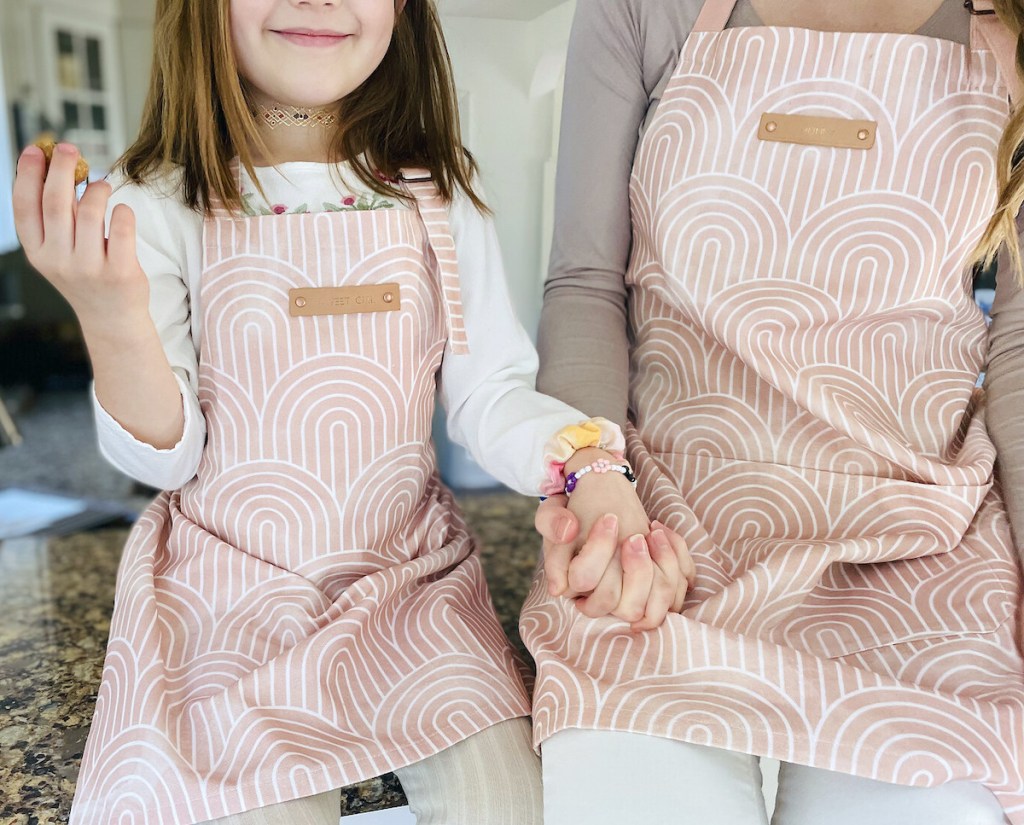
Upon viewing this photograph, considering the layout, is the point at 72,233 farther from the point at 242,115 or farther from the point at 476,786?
the point at 476,786

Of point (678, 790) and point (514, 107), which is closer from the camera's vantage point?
point (678, 790)

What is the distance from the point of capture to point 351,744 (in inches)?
26.2

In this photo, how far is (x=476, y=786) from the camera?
2.20 ft

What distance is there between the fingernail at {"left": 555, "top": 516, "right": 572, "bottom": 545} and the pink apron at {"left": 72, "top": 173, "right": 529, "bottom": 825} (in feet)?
0.41

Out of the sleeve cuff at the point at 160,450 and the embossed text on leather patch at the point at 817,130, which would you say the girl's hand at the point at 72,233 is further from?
the embossed text on leather patch at the point at 817,130

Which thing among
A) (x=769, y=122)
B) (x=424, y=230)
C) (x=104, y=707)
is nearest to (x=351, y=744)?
(x=104, y=707)

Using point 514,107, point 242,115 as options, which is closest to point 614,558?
point 242,115

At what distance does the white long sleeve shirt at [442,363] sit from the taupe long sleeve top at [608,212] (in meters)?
0.05

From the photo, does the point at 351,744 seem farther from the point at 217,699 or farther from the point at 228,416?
the point at 228,416

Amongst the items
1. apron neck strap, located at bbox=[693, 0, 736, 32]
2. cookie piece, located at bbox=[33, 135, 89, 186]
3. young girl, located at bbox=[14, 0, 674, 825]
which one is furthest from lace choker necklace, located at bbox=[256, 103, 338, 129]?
apron neck strap, located at bbox=[693, 0, 736, 32]

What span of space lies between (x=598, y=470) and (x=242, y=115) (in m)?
0.42

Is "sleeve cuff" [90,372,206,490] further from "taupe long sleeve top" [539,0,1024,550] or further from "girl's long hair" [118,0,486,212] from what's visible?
"taupe long sleeve top" [539,0,1024,550]

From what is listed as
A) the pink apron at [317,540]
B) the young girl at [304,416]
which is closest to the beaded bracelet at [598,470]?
the young girl at [304,416]

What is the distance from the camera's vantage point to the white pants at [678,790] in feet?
1.95
